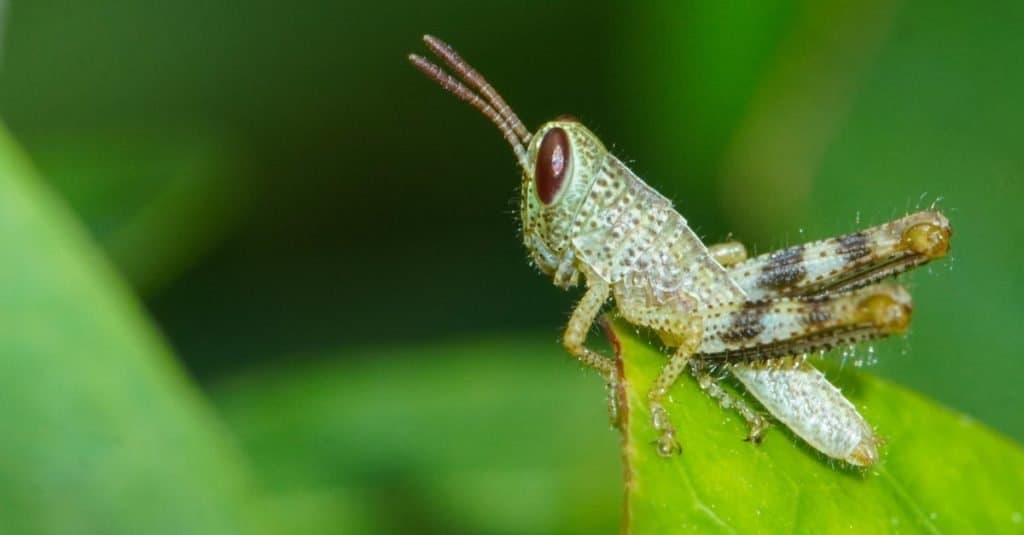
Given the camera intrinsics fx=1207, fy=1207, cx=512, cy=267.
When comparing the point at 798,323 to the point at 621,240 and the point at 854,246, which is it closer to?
the point at 854,246

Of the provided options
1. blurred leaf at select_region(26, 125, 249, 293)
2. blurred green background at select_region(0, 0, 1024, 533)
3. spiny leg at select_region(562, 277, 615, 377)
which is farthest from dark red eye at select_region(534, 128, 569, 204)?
blurred leaf at select_region(26, 125, 249, 293)

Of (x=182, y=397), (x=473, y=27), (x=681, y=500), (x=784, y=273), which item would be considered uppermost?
(x=473, y=27)

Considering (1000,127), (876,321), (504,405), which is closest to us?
(876,321)

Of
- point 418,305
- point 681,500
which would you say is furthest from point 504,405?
point 681,500

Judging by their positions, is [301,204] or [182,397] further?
[301,204]

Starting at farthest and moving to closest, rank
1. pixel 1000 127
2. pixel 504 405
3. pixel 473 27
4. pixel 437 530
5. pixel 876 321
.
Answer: pixel 473 27 < pixel 1000 127 < pixel 504 405 < pixel 437 530 < pixel 876 321

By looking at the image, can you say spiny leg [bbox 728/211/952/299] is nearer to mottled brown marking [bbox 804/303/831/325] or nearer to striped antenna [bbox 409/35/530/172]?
mottled brown marking [bbox 804/303/831/325]

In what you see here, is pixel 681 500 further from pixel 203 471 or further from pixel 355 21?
pixel 355 21

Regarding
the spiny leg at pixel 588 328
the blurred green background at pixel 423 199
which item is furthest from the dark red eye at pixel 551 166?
the blurred green background at pixel 423 199

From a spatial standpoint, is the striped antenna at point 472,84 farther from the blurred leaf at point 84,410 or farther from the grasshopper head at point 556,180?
the blurred leaf at point 84,410
